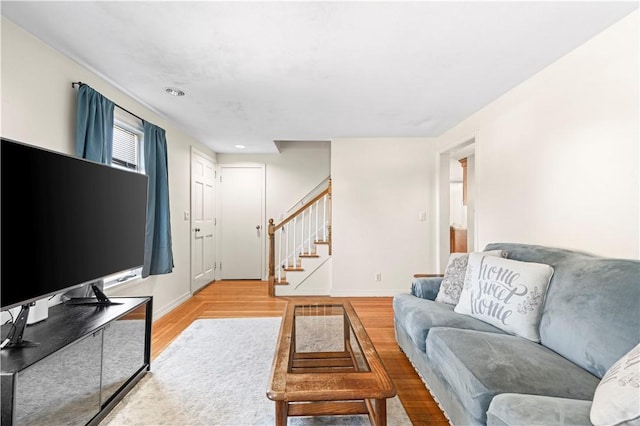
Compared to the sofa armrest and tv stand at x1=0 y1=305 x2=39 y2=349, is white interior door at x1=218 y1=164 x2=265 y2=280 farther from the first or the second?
tv stand at x1=0 y1=305 x2=39 y2=349

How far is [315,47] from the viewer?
1951 millimetres

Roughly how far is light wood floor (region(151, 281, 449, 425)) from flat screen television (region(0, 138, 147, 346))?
3.97 ft

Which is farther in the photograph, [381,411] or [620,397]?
[381,411]

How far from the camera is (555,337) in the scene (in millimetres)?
1554

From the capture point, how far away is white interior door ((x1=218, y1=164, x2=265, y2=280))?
218 inches

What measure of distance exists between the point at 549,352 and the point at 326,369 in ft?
3.91

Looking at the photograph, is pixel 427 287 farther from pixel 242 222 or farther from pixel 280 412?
pixel 242 222

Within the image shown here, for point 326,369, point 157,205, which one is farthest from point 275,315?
point 326,369

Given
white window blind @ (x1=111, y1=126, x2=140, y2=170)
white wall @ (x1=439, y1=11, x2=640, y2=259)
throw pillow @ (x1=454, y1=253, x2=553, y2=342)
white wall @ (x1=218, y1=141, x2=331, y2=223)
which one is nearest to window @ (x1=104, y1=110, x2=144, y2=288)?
white window blind @ (x1=111, y1=126, x2=140, y2=170)

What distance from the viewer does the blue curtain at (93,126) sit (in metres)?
2.17

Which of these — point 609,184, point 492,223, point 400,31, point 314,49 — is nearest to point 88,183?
point 314,49

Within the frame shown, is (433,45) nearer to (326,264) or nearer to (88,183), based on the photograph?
(88,183)

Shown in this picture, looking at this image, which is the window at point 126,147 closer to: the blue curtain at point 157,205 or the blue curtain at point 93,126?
the blue curtain at point 157,205

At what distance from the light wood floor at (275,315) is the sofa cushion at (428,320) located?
35 centimetres
